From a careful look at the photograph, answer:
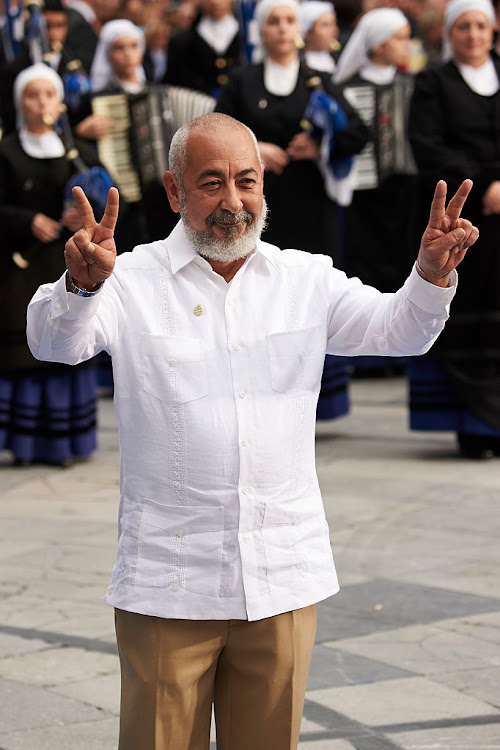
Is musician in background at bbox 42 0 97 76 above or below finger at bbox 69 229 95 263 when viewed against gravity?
above

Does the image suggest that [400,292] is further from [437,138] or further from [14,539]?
[437,138]

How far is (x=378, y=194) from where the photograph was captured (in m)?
10.2

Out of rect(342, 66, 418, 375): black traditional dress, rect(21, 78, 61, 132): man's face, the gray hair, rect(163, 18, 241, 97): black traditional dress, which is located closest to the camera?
the gray hair

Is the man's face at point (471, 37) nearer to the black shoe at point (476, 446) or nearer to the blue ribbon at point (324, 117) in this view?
the blue ribbon at point (324, 117)

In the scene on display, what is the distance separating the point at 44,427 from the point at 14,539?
1864 mm

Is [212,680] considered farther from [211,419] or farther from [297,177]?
[297,177]

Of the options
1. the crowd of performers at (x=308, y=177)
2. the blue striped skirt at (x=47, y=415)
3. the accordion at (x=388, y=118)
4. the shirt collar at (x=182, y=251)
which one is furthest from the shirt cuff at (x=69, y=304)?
the accordion at (x=388, y=118)

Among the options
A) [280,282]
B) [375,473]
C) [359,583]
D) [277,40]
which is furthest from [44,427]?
[280,282]

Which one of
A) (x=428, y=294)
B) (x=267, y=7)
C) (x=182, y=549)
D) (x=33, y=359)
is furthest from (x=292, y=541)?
(x=267, y=7)

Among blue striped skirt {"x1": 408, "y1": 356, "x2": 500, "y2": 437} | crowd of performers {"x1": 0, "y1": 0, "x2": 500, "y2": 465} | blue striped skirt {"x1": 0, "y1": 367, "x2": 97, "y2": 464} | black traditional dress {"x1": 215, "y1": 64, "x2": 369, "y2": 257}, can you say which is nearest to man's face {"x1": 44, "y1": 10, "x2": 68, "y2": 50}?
crowd of performers {"x1": 0, "y1": 0, "x2": 500, "y2": 465}

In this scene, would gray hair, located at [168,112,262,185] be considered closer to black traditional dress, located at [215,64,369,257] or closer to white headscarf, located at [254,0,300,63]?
black traditional dress, located at [215,64,369,257]

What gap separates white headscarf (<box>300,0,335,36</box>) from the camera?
32.4ft

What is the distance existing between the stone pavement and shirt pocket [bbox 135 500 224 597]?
3.49 ft

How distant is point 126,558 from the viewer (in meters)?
2.73
